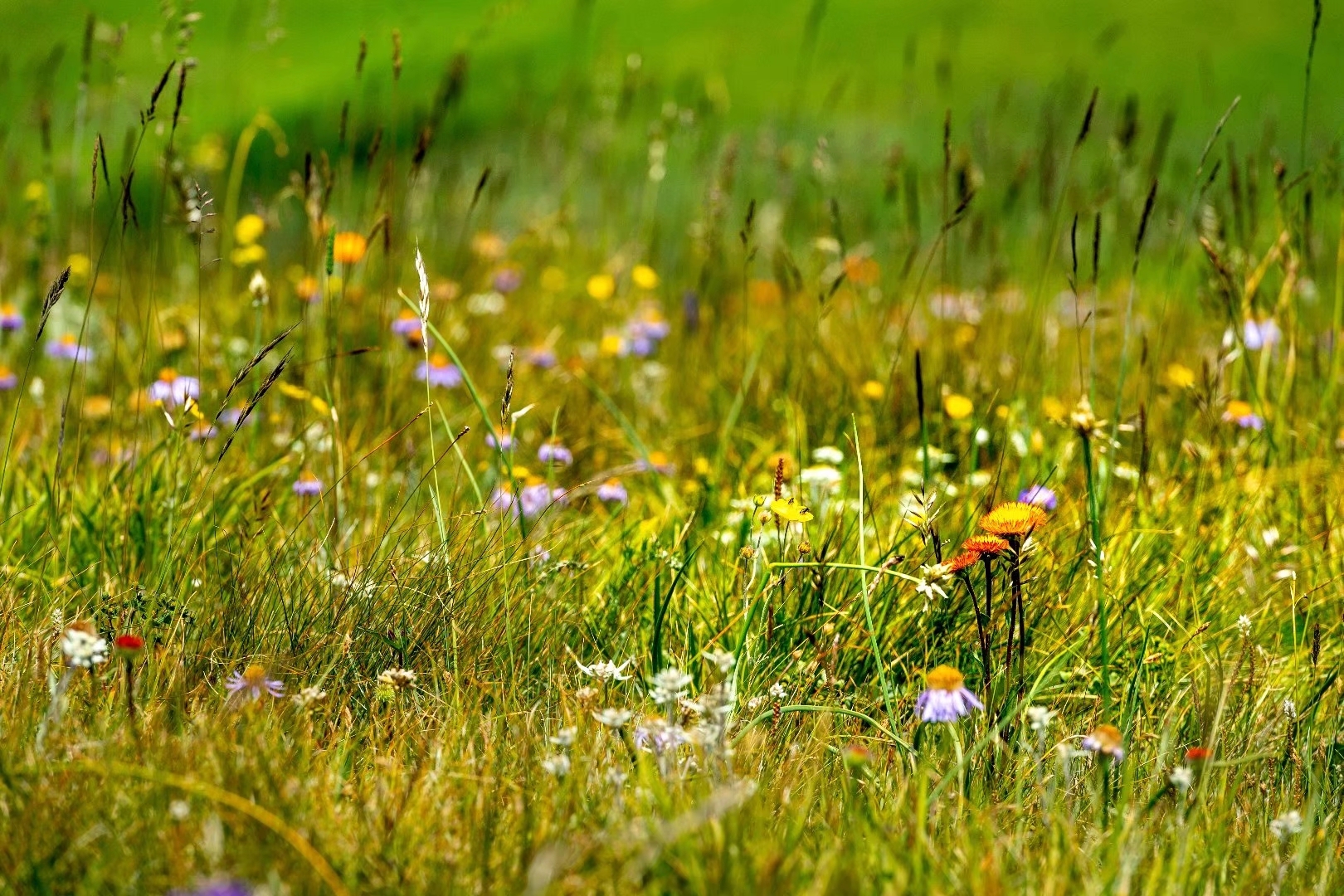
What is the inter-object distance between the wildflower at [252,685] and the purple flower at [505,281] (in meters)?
2.77

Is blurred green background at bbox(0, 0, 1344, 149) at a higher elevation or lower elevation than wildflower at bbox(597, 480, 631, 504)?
higher

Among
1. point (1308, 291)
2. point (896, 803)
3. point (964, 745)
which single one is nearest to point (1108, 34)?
point (1308, 291)

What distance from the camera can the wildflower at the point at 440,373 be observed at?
119 inches

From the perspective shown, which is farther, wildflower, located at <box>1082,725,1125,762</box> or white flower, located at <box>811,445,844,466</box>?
white flower, located at <box>811,445,844,466</box>

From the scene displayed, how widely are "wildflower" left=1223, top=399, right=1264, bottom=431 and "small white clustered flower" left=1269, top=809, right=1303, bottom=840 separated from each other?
1390 mm

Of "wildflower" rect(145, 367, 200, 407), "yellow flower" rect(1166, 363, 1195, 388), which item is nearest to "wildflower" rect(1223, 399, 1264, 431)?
"yellow flower" rect(1166, 363, 1195, 388)

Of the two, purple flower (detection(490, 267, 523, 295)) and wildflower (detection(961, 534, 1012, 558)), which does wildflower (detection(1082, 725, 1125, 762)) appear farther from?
purple flower (detection(490, 267, 523, 295))

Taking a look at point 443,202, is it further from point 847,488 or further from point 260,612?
point 260,612

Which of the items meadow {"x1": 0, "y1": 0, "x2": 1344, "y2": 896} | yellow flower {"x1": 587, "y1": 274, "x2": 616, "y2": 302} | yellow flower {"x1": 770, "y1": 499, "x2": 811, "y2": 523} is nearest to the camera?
meadow {"x1": 0, "y1": 0, "x2": 1344, "y2": 896}

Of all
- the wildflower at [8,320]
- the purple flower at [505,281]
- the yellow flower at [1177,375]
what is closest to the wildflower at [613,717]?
the yellow flower at [1177,375]

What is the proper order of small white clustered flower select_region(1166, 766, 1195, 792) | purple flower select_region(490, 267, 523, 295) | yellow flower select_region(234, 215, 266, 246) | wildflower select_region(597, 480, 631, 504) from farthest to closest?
purple flower select_region(490, 267, 523, 295) < yellow flower select_region(234, 215, 266, 246) < wildflower select_region(597, 480, 631, 504) < small white clustered flower select_region(1166, 766, 1195, 792)

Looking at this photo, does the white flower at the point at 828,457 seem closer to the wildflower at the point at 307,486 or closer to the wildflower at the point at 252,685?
the wildflower at the point at 307,486

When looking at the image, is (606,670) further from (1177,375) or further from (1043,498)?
(1177,375)

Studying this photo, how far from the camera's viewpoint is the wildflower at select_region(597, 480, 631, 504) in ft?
8.05
